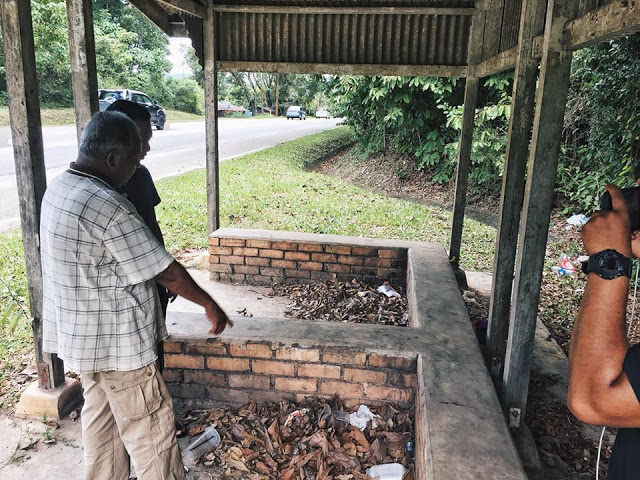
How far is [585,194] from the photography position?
866cm

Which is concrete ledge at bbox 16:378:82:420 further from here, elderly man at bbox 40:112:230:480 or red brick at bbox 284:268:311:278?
red brick at bbox 284:268:311:278

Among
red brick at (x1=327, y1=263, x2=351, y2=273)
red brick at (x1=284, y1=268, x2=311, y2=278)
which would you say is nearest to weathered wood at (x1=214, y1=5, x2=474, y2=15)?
red brick at (x1=327, y1=263, x2=351, y2=273)

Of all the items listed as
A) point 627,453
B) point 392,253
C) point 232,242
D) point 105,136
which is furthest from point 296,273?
point 627,453

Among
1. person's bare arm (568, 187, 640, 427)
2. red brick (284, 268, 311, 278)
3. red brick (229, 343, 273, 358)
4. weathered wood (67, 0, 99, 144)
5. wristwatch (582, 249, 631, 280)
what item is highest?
weathered wood (67, 0, 99, 144)

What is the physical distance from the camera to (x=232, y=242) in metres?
5.64

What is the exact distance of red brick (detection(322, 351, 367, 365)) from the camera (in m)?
3.07

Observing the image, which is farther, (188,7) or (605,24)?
(188,7)

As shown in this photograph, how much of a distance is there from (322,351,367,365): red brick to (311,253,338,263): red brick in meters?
2.50

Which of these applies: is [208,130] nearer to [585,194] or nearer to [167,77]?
[585,194]

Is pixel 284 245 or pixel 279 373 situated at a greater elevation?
pixel 284 245

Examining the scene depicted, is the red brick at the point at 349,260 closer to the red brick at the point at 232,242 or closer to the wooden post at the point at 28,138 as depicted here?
the red brick at the point at 232,242

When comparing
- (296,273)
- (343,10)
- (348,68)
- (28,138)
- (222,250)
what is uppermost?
(343,10)

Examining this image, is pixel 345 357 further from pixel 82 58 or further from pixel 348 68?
pixel 348 68

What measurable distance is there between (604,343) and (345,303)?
3.76m
